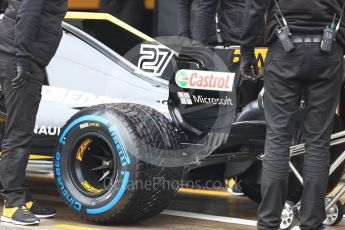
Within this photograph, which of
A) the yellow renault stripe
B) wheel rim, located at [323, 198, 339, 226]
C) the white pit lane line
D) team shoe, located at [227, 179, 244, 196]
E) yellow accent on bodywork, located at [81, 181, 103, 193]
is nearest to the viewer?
yellow accent on bodywork, located at [81, 181, 103, 193]

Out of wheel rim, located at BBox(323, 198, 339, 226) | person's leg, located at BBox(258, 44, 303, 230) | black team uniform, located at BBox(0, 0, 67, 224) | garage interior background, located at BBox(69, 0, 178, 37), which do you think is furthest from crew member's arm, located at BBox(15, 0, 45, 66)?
garage interior background, located at BBox(69, 0, 178, 37)

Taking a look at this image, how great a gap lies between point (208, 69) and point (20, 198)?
1608mm

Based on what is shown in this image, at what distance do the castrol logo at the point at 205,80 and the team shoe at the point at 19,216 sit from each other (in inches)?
54.7

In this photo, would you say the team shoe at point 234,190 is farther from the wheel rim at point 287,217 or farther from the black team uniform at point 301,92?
the black team uniform at point 301,92

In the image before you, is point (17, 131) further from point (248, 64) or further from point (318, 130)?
point (318, 130)

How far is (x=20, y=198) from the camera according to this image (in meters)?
6.23

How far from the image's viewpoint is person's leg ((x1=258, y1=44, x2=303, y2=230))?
5.35 metres

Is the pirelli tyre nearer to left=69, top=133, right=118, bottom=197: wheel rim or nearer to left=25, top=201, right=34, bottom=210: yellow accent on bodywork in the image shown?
left=69, top=133, right=118, bottom=197: wheel rim

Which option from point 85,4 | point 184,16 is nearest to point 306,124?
point 184,16

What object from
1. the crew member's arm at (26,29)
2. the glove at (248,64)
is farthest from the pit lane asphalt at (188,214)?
the glove at (248,64)

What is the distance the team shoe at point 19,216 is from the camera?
20.0 ft

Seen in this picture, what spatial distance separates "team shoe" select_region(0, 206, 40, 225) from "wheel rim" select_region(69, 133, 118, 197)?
39cm

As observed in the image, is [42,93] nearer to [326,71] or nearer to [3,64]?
[3,64]

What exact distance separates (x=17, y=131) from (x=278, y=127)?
1923 mm
